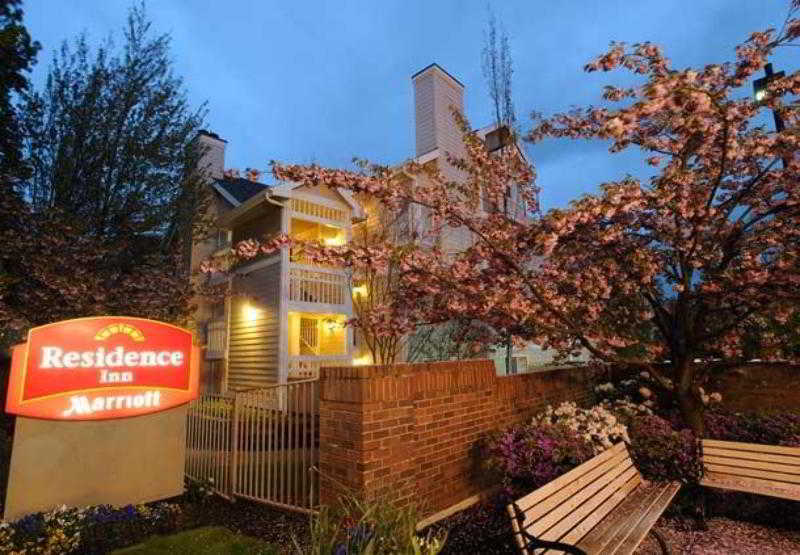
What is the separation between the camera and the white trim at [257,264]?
1333 cm

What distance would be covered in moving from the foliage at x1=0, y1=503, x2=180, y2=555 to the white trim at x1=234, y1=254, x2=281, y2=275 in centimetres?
877

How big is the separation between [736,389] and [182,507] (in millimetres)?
9451

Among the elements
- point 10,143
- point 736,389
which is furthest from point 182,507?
point 10,143

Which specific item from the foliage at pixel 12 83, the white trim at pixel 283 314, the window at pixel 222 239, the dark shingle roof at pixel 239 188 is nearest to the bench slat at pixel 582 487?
the white trim at pixel 283 314

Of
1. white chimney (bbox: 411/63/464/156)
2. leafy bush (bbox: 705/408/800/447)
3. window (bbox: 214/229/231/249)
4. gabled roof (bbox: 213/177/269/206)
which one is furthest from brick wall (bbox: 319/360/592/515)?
window (bbox: 214/229/231/249)

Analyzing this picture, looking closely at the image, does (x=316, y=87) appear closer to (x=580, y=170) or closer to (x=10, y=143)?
(x=580, y=170)

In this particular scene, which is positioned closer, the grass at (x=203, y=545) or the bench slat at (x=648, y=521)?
the bench slat at (x=648, y=521)

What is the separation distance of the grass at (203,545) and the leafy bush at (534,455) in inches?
104

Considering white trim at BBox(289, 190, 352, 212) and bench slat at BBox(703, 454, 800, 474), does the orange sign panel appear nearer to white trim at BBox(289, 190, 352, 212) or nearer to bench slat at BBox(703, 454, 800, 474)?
bench slat at BBox(703, 454, 800, 474)

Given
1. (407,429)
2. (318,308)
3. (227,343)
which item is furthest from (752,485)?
(227,343)

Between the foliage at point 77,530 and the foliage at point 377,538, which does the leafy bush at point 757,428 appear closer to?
the foliage at point 377,538

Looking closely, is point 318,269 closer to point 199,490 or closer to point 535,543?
point 199,490

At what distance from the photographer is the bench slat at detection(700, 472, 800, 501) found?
15.2 ft

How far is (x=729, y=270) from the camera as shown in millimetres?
6234
